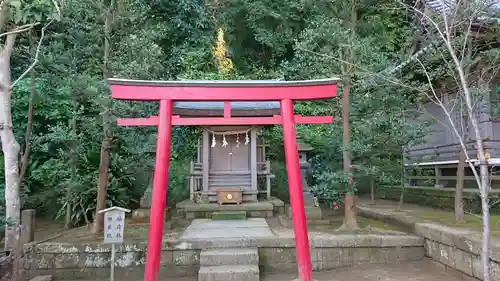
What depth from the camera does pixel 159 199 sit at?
15.9ft

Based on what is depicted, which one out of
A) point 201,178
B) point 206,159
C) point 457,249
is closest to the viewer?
point 457,249

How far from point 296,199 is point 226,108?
1.68 metres

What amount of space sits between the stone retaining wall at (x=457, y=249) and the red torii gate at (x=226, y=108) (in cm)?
234

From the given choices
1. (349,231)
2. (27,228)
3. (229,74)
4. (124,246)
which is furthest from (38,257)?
(229,74)

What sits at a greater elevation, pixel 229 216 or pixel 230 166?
pixel 230 166

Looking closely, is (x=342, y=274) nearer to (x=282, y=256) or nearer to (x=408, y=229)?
(x=282, y=256)

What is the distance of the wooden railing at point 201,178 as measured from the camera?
11.1 meters

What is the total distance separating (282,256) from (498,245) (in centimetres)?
317

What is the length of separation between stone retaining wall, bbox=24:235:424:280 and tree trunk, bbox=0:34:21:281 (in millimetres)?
874

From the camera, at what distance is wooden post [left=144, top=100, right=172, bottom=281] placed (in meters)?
4.70

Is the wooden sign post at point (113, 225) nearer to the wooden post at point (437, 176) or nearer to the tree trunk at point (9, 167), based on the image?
the tree trunk at point (9, 167)

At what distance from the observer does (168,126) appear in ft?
16.6

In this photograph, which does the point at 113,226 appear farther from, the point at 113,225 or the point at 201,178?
the point at 201,178

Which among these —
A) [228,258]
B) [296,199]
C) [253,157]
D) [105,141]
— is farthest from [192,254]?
[253,157]
